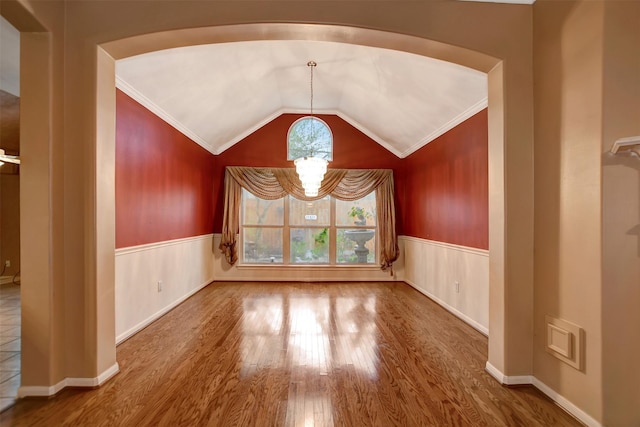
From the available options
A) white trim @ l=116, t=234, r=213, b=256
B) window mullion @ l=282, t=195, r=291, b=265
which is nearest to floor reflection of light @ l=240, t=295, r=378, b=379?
white trim @ l=116, t=234, r=213, b=256

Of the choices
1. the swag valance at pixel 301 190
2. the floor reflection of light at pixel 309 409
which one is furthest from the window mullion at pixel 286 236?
the floor reflection of light at pixel 309 409

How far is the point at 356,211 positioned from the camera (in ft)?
21.9

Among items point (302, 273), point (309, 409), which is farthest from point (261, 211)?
point (309, 409)

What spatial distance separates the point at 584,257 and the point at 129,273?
4.00 meters

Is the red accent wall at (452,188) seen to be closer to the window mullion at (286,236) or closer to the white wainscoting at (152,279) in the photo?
the window mullion at (286,236)

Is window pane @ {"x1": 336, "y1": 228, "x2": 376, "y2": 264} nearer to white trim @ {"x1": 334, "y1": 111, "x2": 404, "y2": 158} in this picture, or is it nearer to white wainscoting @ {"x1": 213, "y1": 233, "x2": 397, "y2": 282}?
white wainscoting @ {"x1": 213, "y1": 233, "x2": 397, "y2": 282}

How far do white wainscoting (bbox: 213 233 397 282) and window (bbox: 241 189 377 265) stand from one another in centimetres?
13

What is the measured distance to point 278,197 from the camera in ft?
21.1

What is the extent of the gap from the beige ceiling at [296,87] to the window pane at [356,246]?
1901 mm

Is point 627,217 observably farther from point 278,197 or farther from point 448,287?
point 278,197

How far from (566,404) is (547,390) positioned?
16 centimetres

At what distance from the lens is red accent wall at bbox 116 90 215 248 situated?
11.2 feet

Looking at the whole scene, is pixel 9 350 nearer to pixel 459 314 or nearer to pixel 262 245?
pixel 262 245

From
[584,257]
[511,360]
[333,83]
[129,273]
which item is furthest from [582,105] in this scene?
[129,273]
